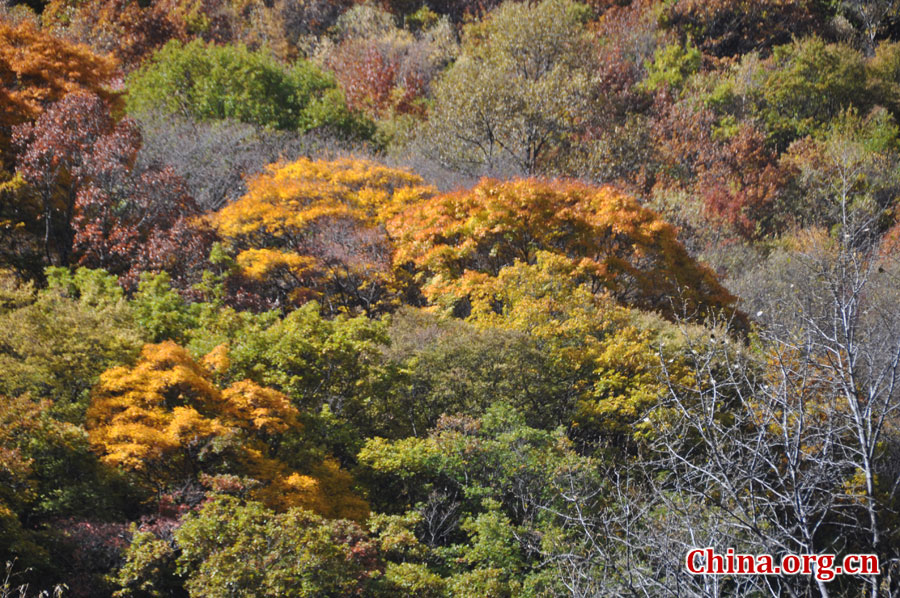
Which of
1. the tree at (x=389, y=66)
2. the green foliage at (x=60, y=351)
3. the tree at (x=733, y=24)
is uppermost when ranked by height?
the tree at (x=733, y=24)

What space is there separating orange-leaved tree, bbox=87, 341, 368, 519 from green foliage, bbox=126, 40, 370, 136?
18080 mm

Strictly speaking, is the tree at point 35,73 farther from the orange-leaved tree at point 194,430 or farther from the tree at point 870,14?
the tree at point 870,14

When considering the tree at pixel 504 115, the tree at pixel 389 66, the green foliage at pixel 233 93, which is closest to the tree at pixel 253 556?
the tree at pixel 504 115

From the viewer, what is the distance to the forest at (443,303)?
853cm

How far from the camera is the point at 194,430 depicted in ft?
32.9

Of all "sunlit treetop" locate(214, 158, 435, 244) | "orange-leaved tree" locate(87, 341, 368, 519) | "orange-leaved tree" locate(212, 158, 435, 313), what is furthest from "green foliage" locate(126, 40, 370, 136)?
"orange-leaved tree" locate(87, 341, 368, 519)

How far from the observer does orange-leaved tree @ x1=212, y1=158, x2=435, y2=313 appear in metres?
18.1

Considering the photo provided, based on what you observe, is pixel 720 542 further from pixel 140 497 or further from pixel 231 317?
pixel 231 317

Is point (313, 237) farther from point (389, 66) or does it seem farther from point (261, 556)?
point (389, 66)

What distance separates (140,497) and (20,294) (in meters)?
4.35

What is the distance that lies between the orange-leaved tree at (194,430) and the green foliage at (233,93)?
18.1 m

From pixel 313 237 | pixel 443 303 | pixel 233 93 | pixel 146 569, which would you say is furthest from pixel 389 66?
pixel 146 569

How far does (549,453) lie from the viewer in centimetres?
1206

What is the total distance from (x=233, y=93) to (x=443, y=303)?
15.1 metres
